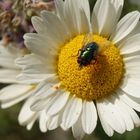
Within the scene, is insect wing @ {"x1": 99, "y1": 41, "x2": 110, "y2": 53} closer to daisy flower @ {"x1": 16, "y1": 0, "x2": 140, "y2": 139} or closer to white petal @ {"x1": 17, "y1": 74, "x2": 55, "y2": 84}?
daisy flower @ {"x1": 16, "y1": 0, "x2": 140, "y2": 139}

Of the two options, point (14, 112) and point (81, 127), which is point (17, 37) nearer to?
point (81, 127)

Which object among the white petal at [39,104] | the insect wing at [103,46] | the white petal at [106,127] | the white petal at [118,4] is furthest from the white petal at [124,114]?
the white petal at [118,4]

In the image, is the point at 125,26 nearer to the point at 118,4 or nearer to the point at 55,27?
the point at 118,4

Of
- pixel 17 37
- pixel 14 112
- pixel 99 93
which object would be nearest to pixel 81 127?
pixel 99 93

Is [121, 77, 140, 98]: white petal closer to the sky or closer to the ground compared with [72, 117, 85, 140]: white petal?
closer to the sky

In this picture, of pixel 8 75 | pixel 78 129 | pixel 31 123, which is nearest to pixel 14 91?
pixel 8 75

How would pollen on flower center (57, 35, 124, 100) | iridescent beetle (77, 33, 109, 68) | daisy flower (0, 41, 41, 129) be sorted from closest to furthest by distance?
iridescent beetle (77, 33, 109, 68) → pollen on flower center (57, 35, 124, 100) → daisy flower (0, 41, 41, 129)

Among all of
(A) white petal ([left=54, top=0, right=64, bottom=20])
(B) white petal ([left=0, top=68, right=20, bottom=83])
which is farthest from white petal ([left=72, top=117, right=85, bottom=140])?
(B) white petal ([left=0, top=68, right=20, bottom=83])
